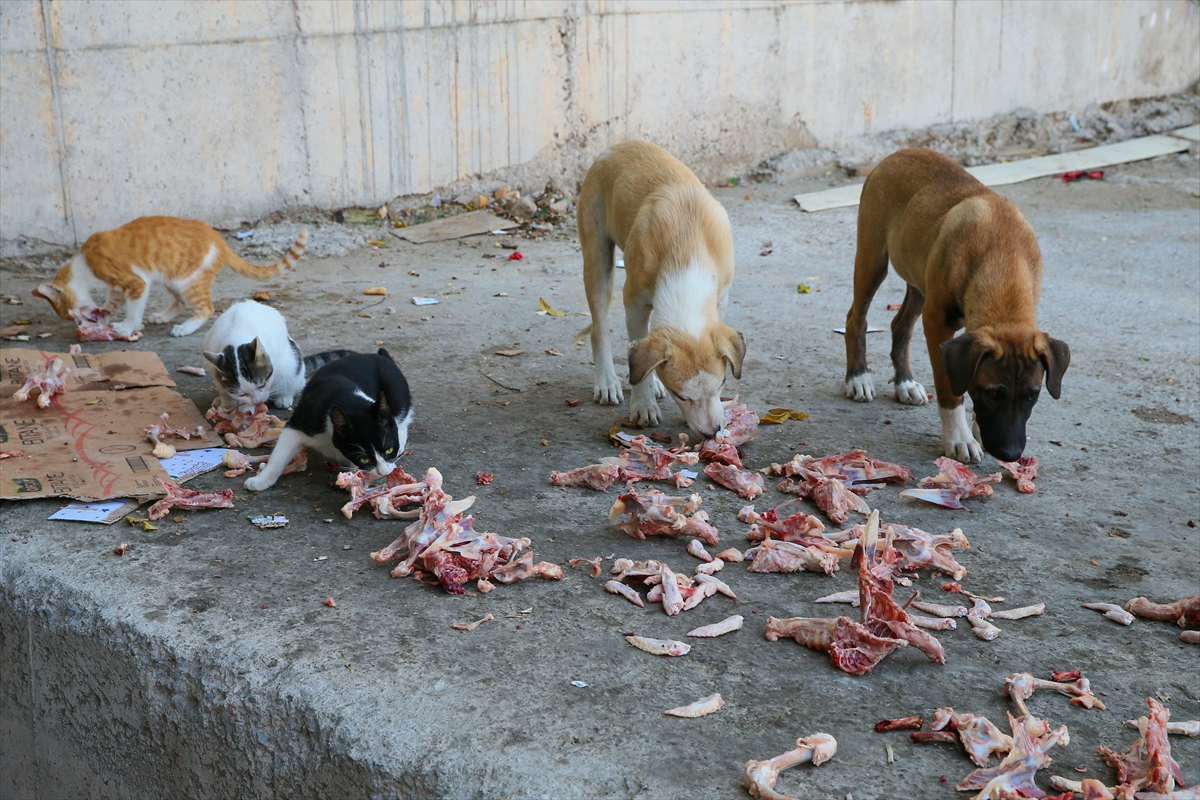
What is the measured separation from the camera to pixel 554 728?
2.97 metres

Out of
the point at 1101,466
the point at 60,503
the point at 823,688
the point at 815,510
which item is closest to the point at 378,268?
the point at 60,503

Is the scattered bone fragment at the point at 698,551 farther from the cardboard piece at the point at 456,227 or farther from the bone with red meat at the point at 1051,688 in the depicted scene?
the cardboard piece at the point at 456,227

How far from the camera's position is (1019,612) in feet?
12.1

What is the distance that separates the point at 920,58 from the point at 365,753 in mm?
11045

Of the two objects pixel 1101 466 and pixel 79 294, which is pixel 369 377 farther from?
Answer: pixel 1101 466

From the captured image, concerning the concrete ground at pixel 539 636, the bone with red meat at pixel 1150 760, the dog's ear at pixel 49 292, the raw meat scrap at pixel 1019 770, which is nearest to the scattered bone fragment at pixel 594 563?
the concrete ground at pixel 539 636

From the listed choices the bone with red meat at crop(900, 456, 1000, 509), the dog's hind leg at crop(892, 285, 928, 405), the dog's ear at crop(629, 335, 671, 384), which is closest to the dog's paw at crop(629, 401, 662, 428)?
the dog's ear at crop(629, 335, 671, 384)

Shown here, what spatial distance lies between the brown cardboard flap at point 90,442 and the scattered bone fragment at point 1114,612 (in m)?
3.62

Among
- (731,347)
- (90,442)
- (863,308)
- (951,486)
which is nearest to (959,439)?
(951,486)

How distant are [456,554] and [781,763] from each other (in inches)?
58.1

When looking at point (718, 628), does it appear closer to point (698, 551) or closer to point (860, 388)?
point (698, 551)

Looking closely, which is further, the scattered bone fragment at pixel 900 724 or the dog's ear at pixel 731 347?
the dog's ear at pixel 731 347

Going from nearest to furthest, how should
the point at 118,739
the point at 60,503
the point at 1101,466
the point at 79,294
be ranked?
1. the point at 118,739
2. the point at 60,503
3. the point at 1101,466
4. the point at 79,294

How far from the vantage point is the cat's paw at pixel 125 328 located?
6.49 meters
